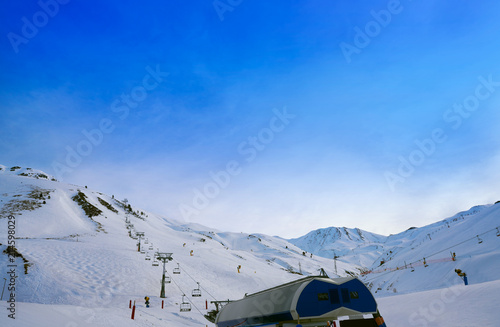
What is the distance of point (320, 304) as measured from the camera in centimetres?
1067

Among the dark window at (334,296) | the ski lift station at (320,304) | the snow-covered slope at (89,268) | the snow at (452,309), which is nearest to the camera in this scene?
the ski lift station at (320,304)

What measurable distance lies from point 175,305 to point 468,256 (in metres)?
33.8

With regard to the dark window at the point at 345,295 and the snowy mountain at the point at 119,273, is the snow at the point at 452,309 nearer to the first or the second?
the snowy mountain at the point at 119,273

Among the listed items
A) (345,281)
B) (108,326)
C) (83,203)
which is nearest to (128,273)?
(108,326)

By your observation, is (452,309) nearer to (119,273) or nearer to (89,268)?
(119,273)

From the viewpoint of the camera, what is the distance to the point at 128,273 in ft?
116

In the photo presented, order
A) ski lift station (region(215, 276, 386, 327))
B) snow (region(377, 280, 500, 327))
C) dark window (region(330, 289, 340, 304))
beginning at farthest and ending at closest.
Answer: snow (region(377, 280, 500, 327))
dark window (region(330, 289, 340, 304))
ski lift station (region(215, 276, 386, 327))

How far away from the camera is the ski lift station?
10.4 meters

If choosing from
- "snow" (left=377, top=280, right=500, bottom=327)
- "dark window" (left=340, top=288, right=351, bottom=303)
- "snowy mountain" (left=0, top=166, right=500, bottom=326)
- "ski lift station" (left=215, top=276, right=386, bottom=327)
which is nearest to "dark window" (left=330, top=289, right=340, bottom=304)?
"ski lift station" (left=215, top=276, right=386, bottom=327)

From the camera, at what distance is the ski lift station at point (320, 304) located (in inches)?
410

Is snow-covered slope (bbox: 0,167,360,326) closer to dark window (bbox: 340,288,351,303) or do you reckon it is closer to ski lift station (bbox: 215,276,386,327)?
ski lift station (bbox: 215,276,386,327)

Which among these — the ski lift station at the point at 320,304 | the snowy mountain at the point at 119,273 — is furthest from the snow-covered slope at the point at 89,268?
the ski lift station at the point at 320,304

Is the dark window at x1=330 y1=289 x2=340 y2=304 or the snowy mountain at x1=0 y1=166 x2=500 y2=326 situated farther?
the snowy mountain at x1=0 y1=166 x2=500 y2=326

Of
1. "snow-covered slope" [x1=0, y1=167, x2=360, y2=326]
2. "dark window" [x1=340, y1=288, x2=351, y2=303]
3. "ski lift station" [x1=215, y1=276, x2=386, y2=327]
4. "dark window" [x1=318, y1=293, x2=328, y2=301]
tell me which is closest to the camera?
"ski lift station" [x1=215, y1=276, x2=386, y2=327]
